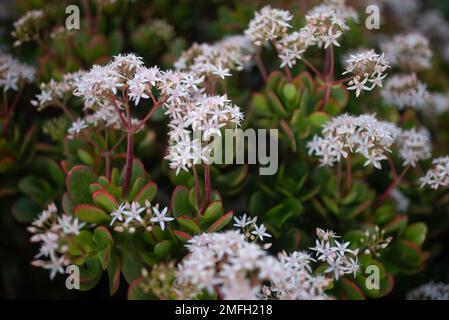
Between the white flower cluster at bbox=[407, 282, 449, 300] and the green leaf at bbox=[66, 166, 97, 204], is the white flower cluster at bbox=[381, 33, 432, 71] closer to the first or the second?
the white flower cluster at bbox=[407, 282, 449, 300]

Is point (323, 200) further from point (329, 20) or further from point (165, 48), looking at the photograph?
point (165, 48)

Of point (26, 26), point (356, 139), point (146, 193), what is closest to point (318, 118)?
point (356, 139)

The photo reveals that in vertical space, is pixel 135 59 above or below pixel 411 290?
above

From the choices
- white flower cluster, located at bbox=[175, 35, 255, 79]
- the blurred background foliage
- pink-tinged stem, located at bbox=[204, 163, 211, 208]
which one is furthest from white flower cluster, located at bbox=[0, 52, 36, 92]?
pink-tinged stem, located at bbox=[204, 163, 211, 208]

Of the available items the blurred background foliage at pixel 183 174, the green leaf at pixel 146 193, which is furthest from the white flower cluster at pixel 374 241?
the green leaf at pixel 146 193
